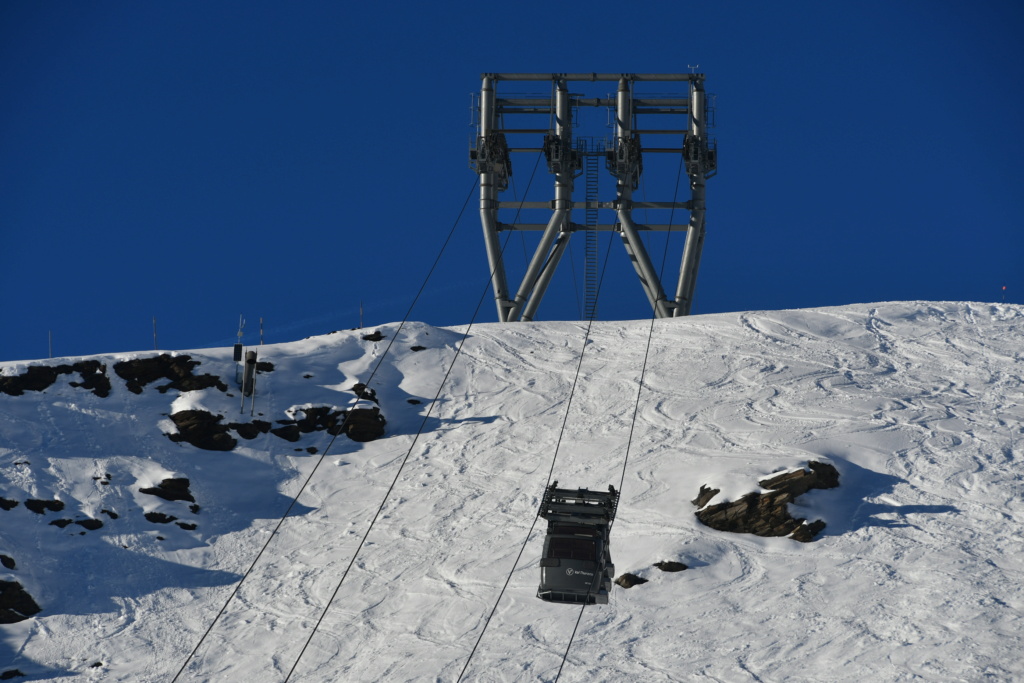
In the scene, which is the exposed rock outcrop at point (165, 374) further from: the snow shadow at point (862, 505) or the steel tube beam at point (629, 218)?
the snow shadow at point (862, 505)

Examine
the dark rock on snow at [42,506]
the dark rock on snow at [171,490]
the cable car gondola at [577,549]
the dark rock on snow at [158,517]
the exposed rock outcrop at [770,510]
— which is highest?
the cable car gondola at [577,549]

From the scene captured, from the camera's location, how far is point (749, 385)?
46969 millimetres

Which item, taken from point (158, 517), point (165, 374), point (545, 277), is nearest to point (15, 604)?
point (158, 517)

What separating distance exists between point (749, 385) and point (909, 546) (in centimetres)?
1211

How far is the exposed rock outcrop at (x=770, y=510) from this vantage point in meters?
37.2

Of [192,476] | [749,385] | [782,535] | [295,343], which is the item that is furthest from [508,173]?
[782,535]

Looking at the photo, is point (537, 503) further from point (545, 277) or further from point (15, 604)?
point (545, 277)

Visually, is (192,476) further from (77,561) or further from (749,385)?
(749,385)

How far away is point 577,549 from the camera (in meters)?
29.9

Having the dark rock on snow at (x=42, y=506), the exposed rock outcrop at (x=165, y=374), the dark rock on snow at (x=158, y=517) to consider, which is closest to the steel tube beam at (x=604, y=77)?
the exposed rock outcrop at (x=165, y=374)

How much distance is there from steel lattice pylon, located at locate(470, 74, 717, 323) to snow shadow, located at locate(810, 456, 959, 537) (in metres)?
20.0

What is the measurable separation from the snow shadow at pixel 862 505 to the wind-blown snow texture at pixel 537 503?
116 mm

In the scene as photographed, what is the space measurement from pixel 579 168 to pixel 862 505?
86.7ft

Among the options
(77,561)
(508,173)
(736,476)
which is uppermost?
(508,173)
